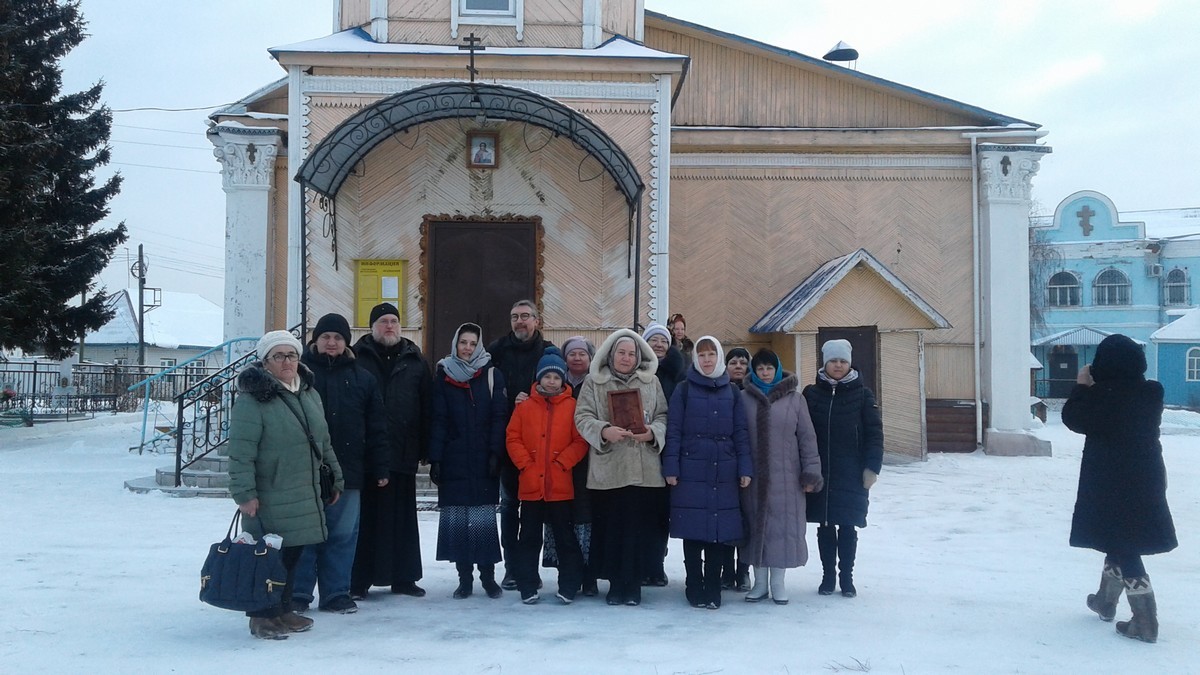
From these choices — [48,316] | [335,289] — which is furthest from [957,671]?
[48,316]

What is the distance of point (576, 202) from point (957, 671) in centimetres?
726

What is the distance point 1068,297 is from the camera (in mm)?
37344

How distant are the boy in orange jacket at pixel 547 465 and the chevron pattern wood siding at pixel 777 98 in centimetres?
1006

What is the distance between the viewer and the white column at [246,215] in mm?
13375

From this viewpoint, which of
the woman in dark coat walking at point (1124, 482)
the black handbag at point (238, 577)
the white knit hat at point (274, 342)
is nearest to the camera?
the black handbag at point (238, 577)

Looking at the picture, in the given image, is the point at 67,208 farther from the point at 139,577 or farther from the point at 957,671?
the point at 957,671

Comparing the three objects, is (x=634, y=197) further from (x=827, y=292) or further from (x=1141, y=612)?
(x=1141, y=612)

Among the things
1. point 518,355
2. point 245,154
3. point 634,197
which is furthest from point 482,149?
point 518,355

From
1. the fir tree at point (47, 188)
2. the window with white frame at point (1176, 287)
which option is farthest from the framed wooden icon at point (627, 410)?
the window with white frame at point (1176, 287)

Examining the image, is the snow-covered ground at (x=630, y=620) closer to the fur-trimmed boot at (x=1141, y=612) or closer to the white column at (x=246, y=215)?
the fur-trimmed boot at (x=1141, y=612)

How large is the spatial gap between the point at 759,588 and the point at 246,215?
402 inches

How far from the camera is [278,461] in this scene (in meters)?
4.87

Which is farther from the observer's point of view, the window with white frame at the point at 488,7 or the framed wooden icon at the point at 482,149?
the window with white frame at the point at 488,7

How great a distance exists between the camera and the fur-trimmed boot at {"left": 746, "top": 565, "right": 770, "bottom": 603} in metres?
5.84
